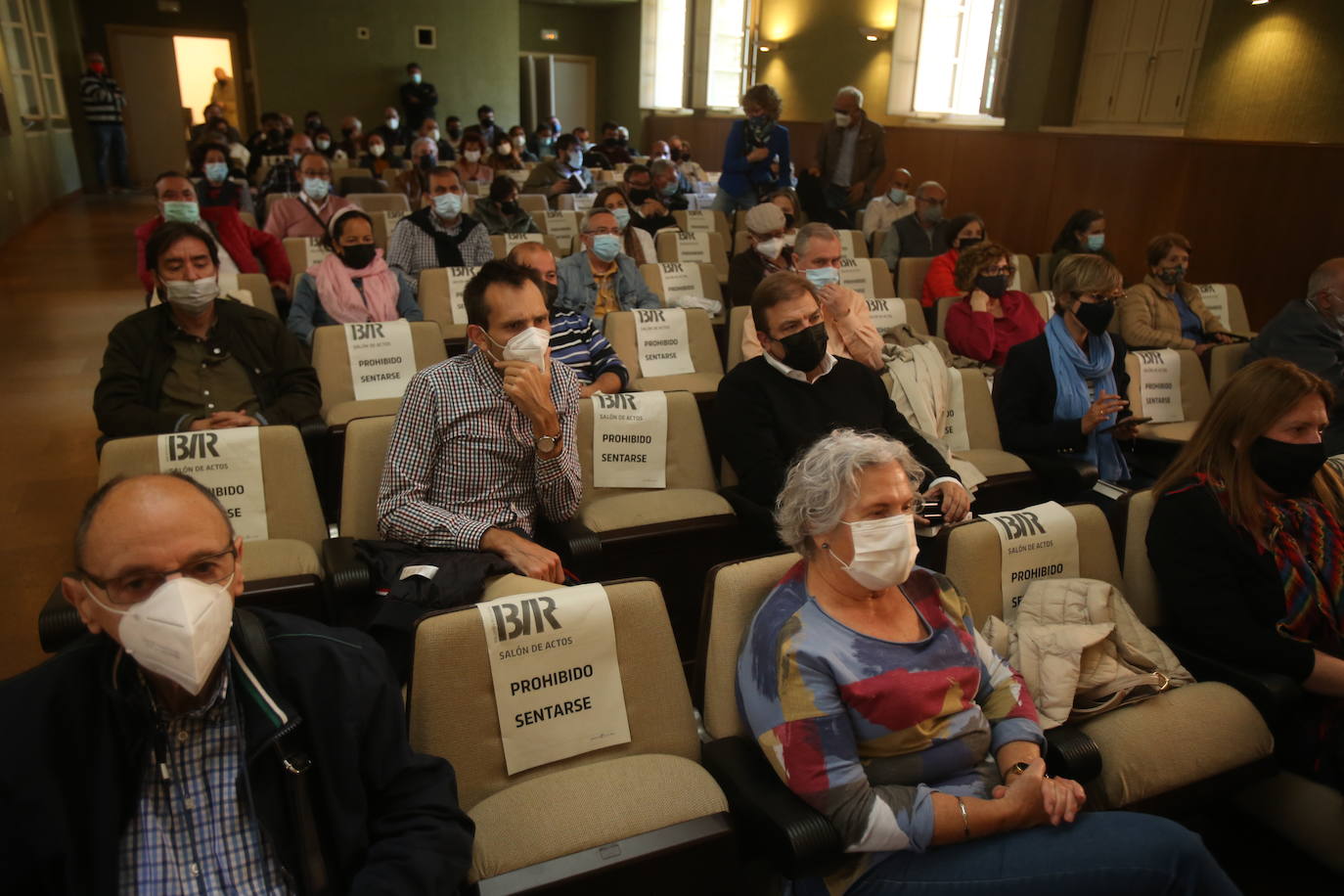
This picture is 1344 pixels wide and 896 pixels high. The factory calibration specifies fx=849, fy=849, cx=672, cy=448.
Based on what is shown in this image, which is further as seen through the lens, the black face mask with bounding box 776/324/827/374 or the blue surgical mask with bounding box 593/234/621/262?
the blue surgical mask with bounding box 593/234/621/262

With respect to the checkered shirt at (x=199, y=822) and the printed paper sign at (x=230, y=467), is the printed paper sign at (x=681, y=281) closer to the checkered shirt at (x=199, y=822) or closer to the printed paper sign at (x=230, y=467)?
the printed paper sign at (x=230, y=467)

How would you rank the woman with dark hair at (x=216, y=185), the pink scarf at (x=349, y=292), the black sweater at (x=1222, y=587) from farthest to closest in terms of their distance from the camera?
the woman with dark hair at (x=216, y=185), the pink scarf at (x=349, y=292), the black sweater at (x=1222, y=587)

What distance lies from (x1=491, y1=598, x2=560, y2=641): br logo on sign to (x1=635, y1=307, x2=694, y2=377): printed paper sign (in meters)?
2.20

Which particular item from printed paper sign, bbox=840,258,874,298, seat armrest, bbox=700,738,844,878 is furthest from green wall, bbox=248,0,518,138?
seat armrest, bbox=700,738,844,878

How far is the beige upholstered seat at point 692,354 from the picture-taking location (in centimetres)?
356

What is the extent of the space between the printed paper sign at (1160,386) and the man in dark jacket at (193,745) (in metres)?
3.25

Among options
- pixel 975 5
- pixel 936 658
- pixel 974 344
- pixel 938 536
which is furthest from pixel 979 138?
pixel 936 658

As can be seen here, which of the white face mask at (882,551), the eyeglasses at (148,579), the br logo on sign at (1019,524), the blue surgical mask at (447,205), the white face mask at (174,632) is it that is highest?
the blue surgical mask at (447,205)

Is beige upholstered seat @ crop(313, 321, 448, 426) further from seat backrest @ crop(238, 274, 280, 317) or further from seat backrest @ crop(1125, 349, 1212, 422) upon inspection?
seat backrest @ crop(1125, 349, 1212, 422)

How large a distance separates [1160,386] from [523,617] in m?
3.08

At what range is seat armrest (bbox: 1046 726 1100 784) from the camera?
5.15ft

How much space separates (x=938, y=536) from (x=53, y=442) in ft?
13.7

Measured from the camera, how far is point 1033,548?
6.49 feet

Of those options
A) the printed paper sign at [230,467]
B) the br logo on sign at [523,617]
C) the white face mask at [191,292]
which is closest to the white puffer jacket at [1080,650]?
the br logo on sign at [523,617]
